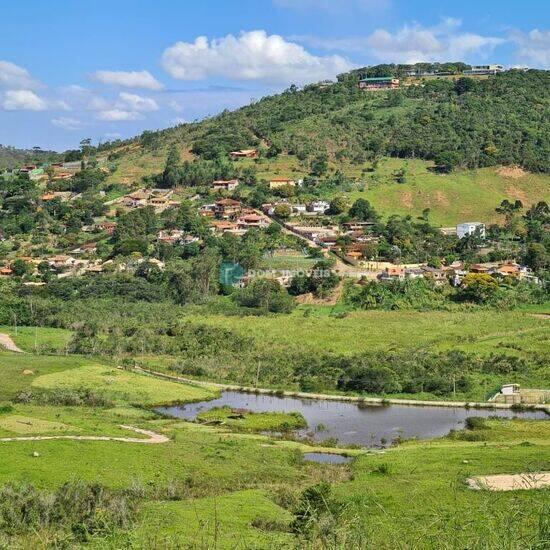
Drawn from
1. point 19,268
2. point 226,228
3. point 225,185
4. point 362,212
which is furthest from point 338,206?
point 19,268

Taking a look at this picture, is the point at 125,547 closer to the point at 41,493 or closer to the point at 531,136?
the point at 41,493

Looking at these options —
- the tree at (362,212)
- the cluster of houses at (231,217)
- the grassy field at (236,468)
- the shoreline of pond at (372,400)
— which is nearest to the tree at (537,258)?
the tree at (362,212)

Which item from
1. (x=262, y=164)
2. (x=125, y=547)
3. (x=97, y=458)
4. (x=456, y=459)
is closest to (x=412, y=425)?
(x=456, y=459)

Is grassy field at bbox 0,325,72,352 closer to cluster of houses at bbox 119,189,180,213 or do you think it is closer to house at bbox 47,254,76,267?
house at bbox 47,254,76,267

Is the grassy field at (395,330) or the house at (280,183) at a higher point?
the house at (280,183)

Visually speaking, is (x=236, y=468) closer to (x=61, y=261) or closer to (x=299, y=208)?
(x=61, y=261)

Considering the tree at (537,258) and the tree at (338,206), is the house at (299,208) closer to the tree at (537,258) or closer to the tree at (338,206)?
the tree at (338,206)
